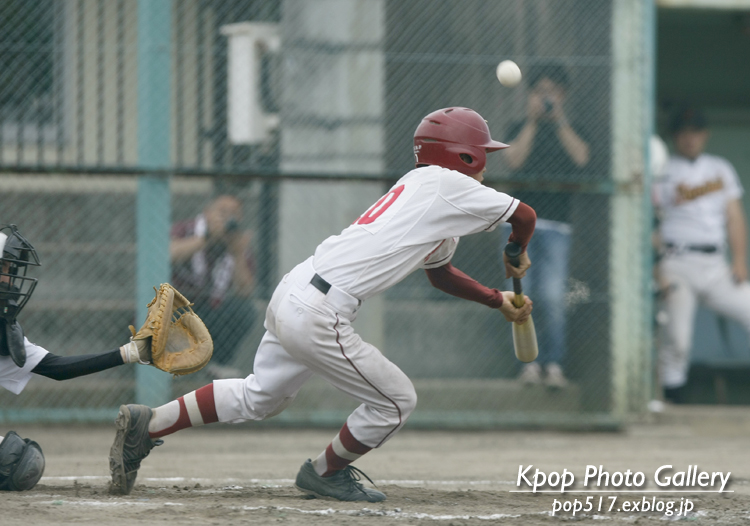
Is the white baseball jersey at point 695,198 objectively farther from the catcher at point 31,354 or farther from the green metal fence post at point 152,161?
the catcher at point 31,354

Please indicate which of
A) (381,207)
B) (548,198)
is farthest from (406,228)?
(548,198)

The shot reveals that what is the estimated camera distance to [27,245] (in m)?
3.95

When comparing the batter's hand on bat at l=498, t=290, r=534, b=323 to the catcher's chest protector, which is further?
the batter's hand on bat at l=498, t=290, r=534, b=323

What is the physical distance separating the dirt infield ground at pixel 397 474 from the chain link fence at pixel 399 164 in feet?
1.46

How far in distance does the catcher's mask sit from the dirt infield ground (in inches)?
29.9

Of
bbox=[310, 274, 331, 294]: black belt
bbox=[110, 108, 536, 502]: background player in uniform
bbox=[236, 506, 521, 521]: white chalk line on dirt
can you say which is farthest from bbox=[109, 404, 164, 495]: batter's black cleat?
bbox=[310, 274, 331, 294]: black belt

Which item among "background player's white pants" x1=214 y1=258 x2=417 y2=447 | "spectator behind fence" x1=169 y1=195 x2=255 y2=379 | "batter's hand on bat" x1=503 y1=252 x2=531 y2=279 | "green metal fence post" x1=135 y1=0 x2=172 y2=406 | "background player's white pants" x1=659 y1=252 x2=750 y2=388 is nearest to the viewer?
"background player's white pants" x1=214 y1=258 x2=417 y2=447

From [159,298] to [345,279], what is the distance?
81 cm

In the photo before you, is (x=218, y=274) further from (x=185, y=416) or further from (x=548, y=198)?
(x=185, y=416)

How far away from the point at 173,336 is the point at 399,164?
3.70 metres

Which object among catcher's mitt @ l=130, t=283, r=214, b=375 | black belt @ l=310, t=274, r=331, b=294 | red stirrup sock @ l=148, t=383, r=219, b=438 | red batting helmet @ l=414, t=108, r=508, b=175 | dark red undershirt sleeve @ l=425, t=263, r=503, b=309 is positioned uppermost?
red batting helmet @ l=414, t=108, r=508, b=175

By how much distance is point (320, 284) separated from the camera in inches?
149

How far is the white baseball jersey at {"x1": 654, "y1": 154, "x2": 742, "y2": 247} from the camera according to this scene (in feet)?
25.5

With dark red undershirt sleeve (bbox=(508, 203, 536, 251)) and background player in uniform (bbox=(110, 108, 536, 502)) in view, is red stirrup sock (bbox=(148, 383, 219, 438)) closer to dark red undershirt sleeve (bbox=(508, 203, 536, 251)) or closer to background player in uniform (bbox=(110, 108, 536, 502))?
background player in uniform (bbox=(110, 108, 536, 502))
